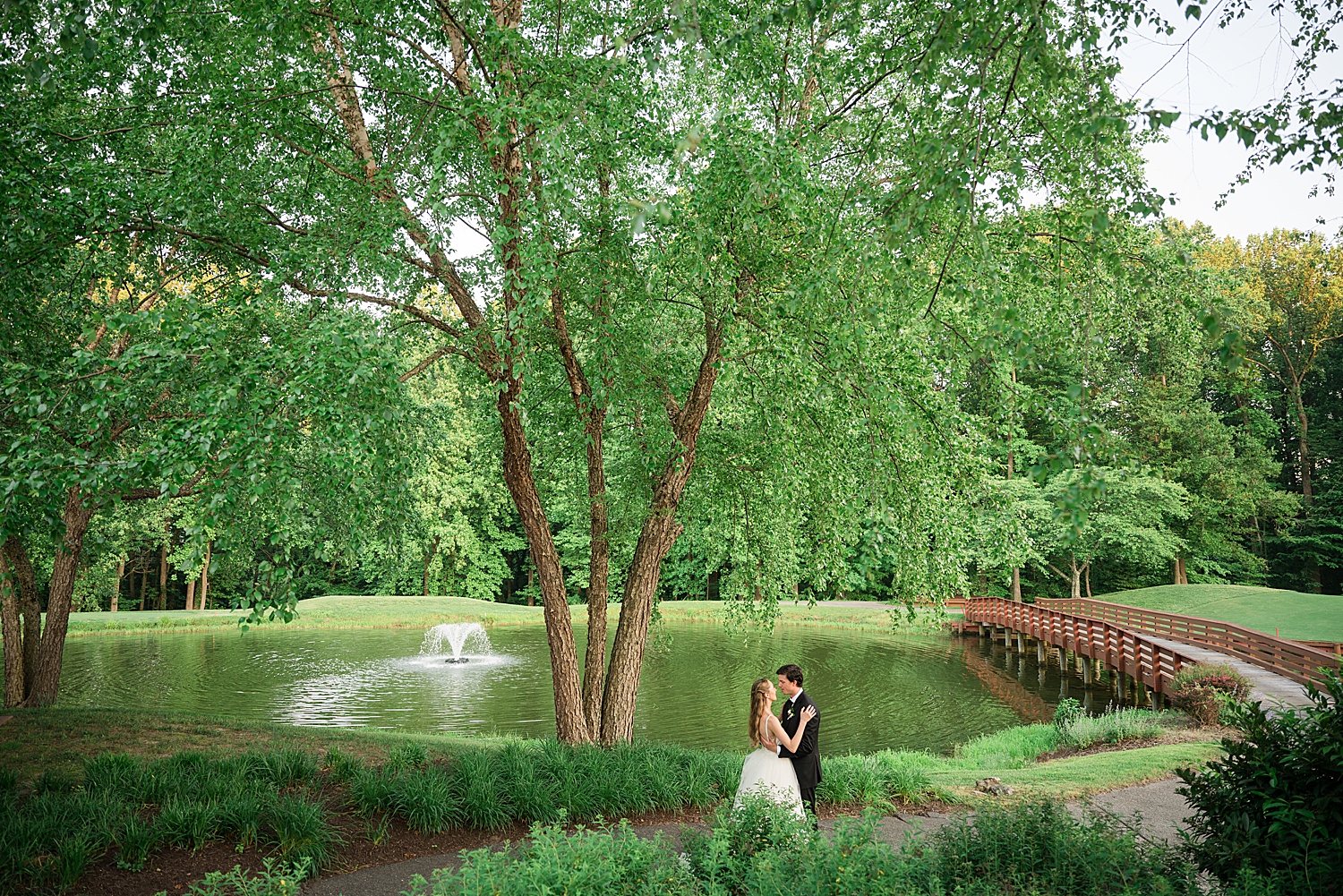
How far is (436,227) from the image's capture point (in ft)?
32.0

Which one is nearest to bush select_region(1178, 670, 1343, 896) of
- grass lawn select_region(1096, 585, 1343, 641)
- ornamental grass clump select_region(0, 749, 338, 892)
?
ornamental grass clump select_region(0, 749, 338, 892)

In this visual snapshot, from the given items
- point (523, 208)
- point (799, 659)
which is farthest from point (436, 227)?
point (799, 659)

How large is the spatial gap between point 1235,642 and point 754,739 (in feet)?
63.5

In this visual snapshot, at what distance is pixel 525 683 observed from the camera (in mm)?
21609

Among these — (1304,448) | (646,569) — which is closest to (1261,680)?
(646,569)

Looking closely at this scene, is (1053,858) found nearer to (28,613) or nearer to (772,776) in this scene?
(772,776)

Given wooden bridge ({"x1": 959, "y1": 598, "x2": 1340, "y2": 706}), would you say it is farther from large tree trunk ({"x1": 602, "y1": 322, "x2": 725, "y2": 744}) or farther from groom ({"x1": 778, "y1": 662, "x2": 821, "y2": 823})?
large tree trunk ({"x1": 602, "y1": 322, "x2": 725, "y2": 744})

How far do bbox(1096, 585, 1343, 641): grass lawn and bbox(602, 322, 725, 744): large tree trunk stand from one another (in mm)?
25404

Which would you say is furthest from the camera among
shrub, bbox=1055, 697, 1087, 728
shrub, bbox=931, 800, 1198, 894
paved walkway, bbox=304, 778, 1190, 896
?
shrub, bbox=1055, 697, 1087, 728

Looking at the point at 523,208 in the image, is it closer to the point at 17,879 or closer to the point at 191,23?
the point at 191,23

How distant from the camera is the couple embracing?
6.96 metres

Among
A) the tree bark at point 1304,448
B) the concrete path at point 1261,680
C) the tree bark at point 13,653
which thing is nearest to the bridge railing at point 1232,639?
the concrete path at point 1261,680

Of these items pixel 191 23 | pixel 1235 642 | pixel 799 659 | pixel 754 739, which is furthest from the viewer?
pixel 799 659

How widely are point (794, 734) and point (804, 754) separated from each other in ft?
0.72
